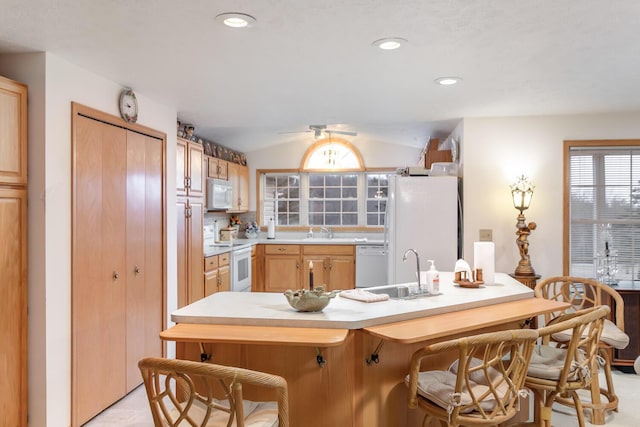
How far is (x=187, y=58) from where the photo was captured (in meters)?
2.76

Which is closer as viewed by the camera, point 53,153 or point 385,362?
point 385,362

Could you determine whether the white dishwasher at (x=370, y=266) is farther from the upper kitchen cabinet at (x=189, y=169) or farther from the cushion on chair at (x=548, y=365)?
the cushion on chair at (x=548, y=365)

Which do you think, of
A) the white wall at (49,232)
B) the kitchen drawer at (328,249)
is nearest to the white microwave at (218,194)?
the kitchen drawer at (328,249)

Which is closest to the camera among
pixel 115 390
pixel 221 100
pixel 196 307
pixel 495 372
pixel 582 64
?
pixel 495 372

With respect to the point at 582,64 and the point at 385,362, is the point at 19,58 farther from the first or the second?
the point at 582,64

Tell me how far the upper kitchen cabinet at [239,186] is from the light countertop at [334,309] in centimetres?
398

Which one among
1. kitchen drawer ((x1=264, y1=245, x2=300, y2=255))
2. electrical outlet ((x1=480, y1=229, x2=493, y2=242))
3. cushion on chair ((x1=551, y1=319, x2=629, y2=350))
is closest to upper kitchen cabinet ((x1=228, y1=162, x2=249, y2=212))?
kitchen drawer ((x1=264, y1=245, x2=300, y2=255))

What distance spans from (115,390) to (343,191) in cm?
473

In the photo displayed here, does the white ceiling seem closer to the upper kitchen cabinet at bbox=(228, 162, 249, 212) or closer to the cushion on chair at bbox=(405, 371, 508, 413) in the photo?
the cushion on chair at bbox=(405, 371, 508, 413)

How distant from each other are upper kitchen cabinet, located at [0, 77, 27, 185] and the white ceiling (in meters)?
0.24

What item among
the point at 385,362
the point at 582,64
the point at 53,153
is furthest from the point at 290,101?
the point at 385,362

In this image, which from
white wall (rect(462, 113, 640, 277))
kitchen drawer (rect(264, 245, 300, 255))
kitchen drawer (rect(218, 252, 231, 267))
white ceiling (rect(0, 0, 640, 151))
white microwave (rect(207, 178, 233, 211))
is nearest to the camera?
white ceiling (rect(0, 0, 640, 151))

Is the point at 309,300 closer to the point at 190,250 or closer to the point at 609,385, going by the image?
the point at 609,385

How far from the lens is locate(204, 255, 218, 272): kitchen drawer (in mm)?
5078
